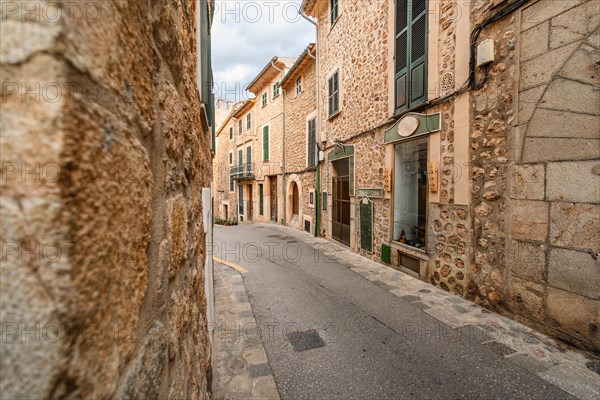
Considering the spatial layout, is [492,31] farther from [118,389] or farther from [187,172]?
[118,389]

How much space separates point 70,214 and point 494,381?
3362 mm

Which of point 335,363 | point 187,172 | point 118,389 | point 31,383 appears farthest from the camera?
point 335,363

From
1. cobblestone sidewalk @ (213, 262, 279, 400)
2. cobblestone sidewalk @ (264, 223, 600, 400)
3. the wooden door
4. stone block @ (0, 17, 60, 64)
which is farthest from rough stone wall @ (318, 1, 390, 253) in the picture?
the wooden door

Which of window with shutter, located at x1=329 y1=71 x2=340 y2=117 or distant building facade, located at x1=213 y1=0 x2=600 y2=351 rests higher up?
window with shutter, located at x1=329 y1=71 x2=340 y2=117

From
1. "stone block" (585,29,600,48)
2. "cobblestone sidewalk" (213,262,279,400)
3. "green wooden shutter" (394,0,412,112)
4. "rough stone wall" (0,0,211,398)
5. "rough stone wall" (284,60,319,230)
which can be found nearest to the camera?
"rough stone wall" (0,0,211,398)

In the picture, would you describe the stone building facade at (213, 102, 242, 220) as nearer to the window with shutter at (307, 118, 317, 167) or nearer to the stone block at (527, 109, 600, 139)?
the window with shutter at (307, 118, 317, 167)

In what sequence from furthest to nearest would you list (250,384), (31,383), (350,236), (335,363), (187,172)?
(350,236), (335,363), (250,384), (187,172), (31,383)

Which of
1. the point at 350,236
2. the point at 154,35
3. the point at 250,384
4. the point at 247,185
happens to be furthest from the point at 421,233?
the point at 247,185

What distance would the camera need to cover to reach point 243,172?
18578 mm

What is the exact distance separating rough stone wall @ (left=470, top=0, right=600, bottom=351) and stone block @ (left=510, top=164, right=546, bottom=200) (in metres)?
0.01

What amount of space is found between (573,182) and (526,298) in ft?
4.69

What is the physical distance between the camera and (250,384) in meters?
2.51

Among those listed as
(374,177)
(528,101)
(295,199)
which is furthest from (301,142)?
(528,101)

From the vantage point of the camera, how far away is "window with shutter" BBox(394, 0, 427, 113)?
16.6 ft
